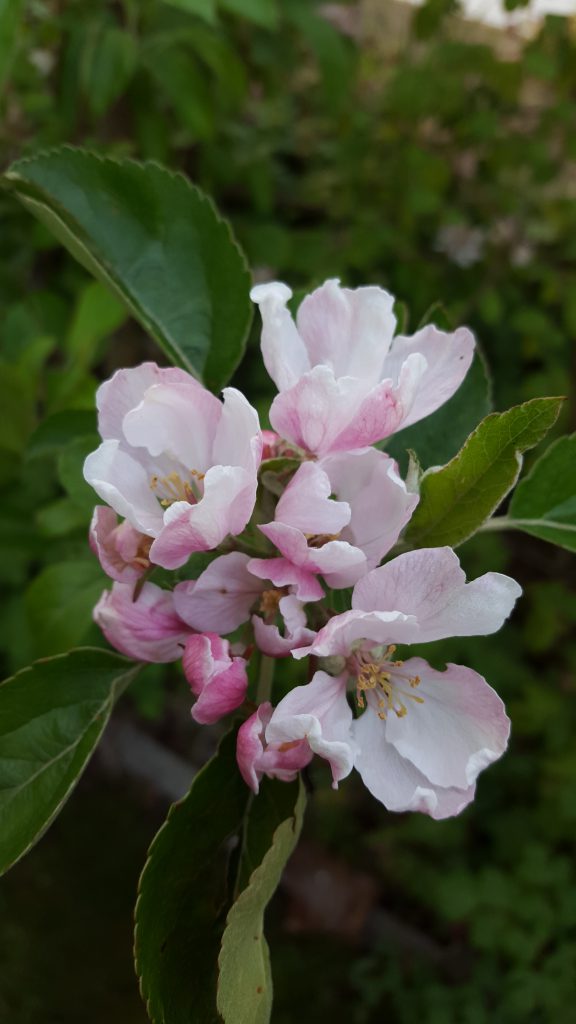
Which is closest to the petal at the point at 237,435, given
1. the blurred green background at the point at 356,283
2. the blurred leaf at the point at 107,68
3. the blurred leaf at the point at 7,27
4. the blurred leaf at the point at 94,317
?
the blurred leaf at the point at 7,27

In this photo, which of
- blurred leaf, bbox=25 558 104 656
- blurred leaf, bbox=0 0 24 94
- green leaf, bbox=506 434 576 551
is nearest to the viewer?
green leaf, bbox=506 434 576 551

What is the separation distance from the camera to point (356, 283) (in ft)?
8.41

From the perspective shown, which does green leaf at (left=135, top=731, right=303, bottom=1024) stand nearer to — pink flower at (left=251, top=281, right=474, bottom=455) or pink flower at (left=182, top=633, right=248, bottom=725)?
pink flower at (left=182, top=633, right=248, bottom=725)

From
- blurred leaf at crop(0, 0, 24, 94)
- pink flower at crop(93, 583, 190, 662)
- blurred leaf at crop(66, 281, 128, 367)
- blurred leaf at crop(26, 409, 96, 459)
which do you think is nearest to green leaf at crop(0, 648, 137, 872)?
pink flower at crop(93, 583, 190, 662)

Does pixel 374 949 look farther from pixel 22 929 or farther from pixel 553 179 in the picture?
pixel 553 179

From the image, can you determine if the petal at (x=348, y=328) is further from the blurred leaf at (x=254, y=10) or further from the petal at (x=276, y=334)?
the blurred leaf at (x=254, y=10)

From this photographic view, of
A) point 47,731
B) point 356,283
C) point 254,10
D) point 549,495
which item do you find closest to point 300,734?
point 47,731

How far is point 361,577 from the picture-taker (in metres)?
0.61

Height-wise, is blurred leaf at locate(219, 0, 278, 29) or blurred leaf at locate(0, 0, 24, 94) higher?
blurred leaf at locate(0, 0, 24, 94)

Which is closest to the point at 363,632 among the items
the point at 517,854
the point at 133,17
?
the point at 133,17

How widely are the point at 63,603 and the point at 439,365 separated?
0.55m

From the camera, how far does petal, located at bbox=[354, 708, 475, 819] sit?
60 centimetres

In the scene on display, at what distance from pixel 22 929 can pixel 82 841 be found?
11.1 inches

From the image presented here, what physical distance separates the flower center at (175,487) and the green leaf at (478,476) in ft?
0.56
